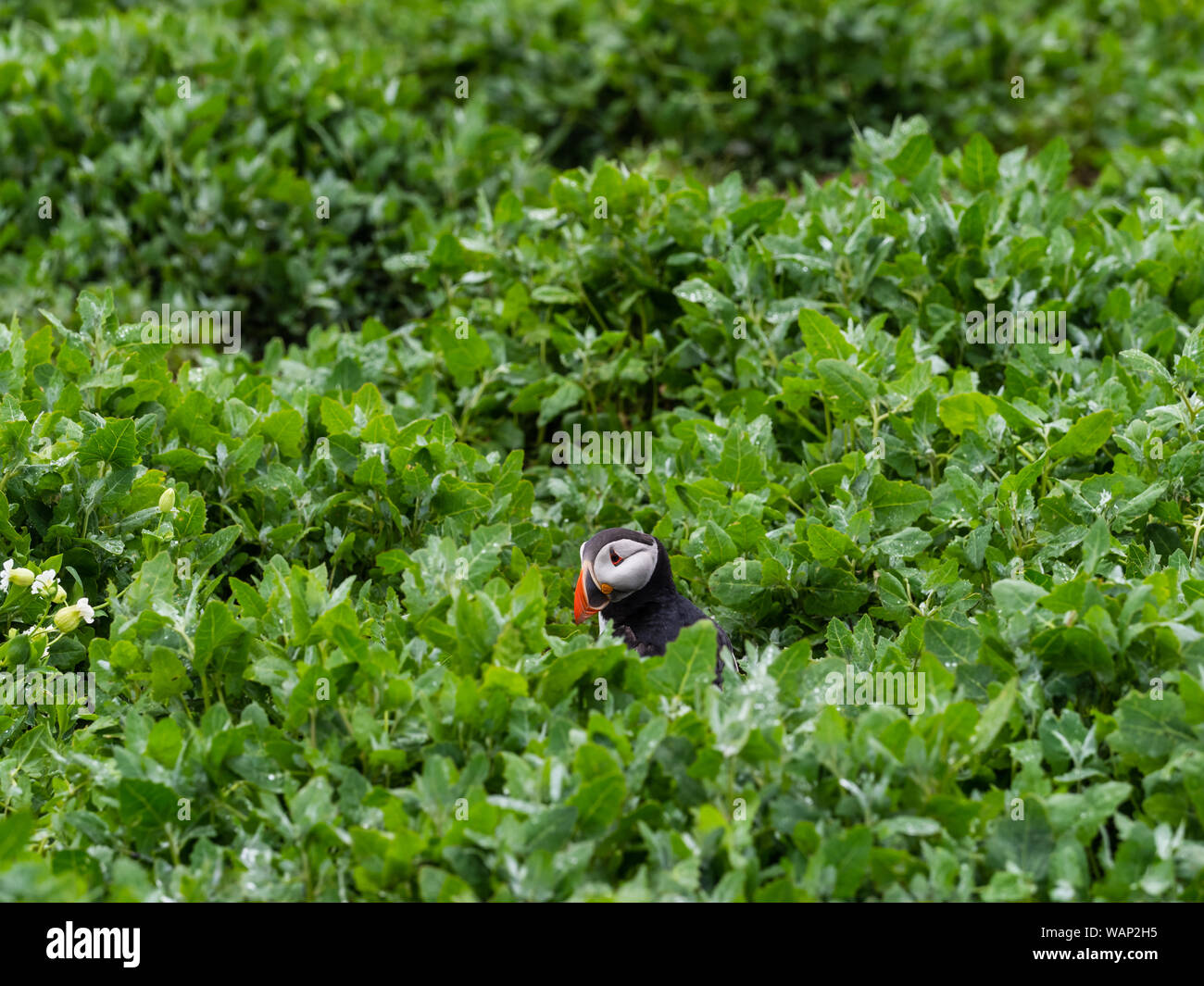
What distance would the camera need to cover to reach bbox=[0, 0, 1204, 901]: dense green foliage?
270cm

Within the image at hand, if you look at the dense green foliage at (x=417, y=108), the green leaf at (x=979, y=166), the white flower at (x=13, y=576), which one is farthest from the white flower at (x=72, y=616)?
the green leaf at (x=979, y=166)

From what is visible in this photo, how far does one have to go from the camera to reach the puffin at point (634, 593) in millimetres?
3451

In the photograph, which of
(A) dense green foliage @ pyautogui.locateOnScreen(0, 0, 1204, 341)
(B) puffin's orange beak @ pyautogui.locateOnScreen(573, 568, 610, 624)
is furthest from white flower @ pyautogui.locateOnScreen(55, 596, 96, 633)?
(A) dense green foliage @ pyautogui.locateOnScreen(0, 0, 1204, 341)

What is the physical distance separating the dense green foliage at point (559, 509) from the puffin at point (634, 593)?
0.27 meters

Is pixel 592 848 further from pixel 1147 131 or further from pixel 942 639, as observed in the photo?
pixel 1147 131

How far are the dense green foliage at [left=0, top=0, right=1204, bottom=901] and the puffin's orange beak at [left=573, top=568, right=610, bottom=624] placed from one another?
0.83ft

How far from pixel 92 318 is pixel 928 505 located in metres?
2.86

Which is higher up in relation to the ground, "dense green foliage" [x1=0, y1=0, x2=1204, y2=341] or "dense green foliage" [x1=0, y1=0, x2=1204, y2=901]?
"dense green foliage" [x1=0, y1=0, x2=1204, y2=341]

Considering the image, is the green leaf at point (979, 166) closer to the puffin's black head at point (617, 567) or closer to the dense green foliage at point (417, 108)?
Answer: the dense green foliage at point (417, 108)

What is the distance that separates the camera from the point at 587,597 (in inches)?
139

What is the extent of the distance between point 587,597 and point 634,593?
141 mm

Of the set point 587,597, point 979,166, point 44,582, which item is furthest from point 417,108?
point 587,597

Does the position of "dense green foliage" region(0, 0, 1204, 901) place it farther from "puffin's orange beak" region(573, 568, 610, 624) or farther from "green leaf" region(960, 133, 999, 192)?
"puffin's orange beak" region(573, 568, 610, 624)
